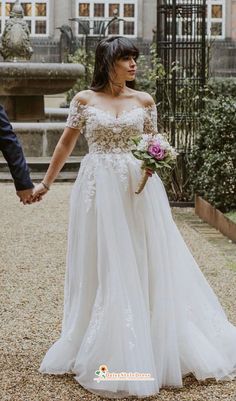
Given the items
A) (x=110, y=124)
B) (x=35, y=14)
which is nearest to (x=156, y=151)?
(x=110, y=124)

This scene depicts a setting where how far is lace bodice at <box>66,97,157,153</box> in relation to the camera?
14.3 ft

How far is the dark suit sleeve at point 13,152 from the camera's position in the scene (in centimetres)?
409

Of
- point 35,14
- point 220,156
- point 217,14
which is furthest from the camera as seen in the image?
point 217,14

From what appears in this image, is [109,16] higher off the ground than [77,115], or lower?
higher

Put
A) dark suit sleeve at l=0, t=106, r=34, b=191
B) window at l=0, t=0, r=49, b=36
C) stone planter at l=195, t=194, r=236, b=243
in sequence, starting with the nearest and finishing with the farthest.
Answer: dark suit sleeve at l=0, t=106, r=34, b=191 < stone planter at l=195, t=194, r=236, b=243 < window at l=0, t=0, r=49, b=36

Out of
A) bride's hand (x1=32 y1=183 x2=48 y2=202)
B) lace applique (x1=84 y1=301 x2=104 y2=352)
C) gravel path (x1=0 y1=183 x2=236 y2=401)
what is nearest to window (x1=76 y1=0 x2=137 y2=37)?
gravel path (x1=0 y1=183 x2=236 y2=401)

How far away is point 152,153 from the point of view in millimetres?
4211

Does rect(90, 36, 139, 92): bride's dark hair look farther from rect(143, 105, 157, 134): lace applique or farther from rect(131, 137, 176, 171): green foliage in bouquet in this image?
rect(131, 137, 176, 171): green foliage in bouquet

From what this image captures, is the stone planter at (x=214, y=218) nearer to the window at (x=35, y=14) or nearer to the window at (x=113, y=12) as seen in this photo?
the window at (x=35, y=14)

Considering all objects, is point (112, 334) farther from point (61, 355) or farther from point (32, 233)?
point (32, 233)

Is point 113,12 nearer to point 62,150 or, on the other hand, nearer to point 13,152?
point 62,150

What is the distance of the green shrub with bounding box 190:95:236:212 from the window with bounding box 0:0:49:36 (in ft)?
78.8

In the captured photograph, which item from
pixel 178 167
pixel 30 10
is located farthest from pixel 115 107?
pixel 30 10

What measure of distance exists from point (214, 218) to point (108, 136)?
16.7ft
